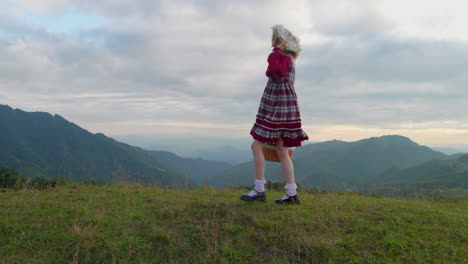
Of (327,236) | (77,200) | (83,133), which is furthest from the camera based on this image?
(83,133)

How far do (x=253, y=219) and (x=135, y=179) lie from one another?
5078 mm

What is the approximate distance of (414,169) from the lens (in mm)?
146625

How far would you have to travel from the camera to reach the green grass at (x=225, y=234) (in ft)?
10.6

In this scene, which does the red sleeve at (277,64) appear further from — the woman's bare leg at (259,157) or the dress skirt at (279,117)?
the woman's bare leg at (259,157)

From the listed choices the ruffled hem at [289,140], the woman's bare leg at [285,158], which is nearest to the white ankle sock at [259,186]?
the woman's bare leg at [285,158]

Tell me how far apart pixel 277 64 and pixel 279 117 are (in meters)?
0.84

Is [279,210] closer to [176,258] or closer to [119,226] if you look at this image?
[176,258]

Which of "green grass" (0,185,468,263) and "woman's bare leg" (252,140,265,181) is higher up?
"woman's bare leg" (252,140,265,181)

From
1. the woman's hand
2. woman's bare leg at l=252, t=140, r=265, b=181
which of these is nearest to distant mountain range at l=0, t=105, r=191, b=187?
woman's bare leg at l=252, t=140, r=265, b=181

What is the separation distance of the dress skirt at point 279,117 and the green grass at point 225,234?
3.74ft

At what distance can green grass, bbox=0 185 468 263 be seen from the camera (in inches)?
127

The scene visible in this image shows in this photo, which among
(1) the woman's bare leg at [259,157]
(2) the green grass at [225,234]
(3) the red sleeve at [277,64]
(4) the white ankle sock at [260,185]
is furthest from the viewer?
(4) the white ankle sock at [260,185]

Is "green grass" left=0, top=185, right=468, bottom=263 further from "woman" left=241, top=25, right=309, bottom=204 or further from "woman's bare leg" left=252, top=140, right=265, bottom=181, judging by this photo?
"woman" left=241, top=25, right=309, bottom=204

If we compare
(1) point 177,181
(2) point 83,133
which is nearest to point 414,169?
(1) point 177,181
